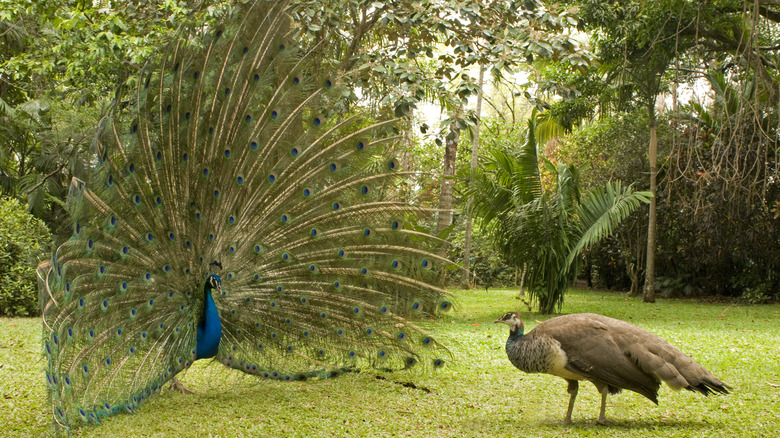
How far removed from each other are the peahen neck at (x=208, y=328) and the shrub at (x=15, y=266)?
7.43 meters

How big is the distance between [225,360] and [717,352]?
521 centimetres

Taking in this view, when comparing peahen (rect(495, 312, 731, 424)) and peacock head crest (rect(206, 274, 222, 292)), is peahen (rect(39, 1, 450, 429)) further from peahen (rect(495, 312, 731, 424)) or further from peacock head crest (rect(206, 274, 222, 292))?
peahen (rect(495, 312, 731, 424))

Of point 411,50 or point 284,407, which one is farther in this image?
point 411,50

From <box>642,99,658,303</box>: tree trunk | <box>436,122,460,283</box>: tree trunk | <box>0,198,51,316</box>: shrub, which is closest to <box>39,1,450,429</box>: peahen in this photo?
<box>436,122,460,283</box>: tree trunk

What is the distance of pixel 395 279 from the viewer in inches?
218

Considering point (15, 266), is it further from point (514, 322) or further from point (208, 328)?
point (514, 322)

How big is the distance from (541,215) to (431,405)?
Result: 5.94 m

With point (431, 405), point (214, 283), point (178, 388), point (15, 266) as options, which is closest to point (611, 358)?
point (431, 405)

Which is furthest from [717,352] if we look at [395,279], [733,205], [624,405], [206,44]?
[733,205]

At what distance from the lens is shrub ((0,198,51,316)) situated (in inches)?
428

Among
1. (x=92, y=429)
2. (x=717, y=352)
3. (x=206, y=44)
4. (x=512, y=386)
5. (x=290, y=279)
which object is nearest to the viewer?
(x=92, y=429)

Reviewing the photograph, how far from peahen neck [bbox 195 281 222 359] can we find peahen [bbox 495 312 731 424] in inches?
85.4

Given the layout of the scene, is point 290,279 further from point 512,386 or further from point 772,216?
point 772,216

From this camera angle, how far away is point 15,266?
36.0 feet
